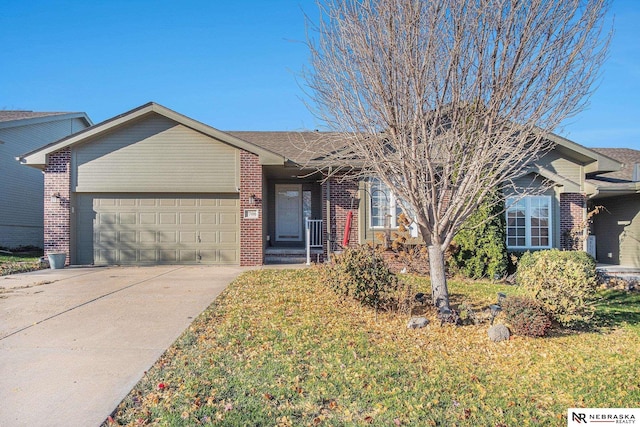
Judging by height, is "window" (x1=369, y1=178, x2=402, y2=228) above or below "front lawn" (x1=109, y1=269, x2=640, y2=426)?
above

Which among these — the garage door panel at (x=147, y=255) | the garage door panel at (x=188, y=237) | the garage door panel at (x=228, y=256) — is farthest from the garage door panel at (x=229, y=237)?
the garage door panel at (x=147, y=255)

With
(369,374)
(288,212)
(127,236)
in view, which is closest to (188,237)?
(127,236)

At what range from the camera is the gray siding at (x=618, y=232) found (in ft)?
44.9

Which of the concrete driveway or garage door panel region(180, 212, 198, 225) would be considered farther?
garage door panel region(180, 212, 198, 225)

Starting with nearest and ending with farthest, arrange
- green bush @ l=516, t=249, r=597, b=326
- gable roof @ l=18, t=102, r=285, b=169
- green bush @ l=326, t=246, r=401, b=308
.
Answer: green bush @ l=516, t=249, r=597, b=326 → green bush @ l=326, t=246, r=401, b=308 → gable roof @ l=18, t=102, r=285, b=169

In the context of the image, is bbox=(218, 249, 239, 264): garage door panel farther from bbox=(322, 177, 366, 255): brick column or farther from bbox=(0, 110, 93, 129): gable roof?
bbox=(0, 110, 93, 129): gable roof

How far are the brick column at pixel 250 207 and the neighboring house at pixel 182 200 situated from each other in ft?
0.10

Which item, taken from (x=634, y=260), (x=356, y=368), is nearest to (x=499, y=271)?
(x=634, y=260)

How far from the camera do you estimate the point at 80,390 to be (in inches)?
151

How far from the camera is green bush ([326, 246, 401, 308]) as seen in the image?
646 centimetres

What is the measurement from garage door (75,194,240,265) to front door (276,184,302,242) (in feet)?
8.62

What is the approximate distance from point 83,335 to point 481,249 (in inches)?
353

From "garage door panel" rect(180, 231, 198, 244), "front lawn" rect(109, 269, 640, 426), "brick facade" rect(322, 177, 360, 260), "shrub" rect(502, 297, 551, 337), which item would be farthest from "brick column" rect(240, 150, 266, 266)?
"shrub" rect(502, 297, 551, 337)

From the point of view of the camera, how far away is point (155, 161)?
1241 centimetres
